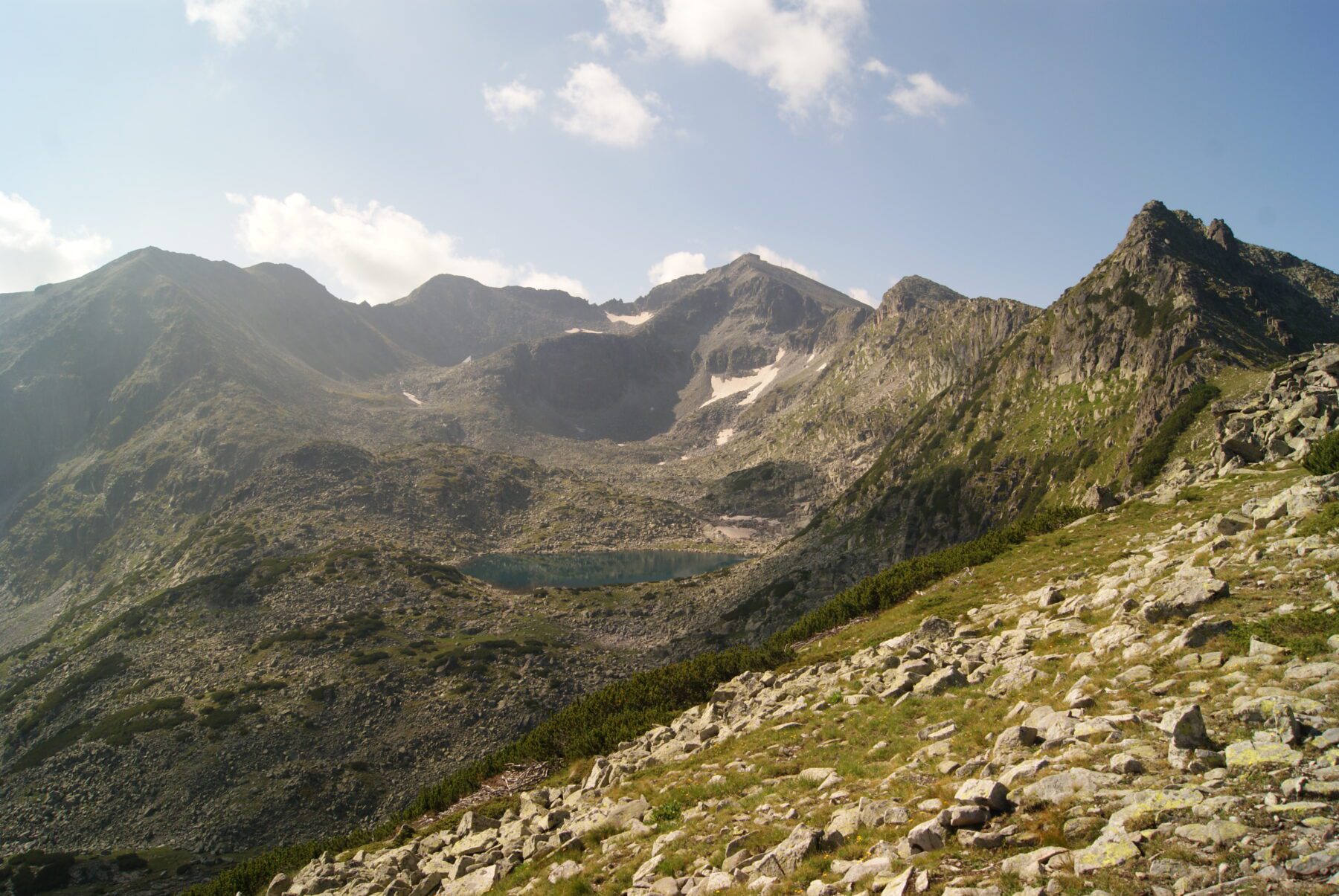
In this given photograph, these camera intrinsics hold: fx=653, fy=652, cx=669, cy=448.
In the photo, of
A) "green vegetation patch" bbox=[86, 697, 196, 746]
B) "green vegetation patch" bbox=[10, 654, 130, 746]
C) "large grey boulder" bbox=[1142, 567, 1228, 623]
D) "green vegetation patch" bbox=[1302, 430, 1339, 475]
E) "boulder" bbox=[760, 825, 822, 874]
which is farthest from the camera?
"green vegetation patch" bbox=[10, 654, 130, 746]

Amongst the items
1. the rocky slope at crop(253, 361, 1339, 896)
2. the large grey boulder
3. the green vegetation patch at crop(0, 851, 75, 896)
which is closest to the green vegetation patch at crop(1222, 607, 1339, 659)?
the rocky slope at crop(253, 361, 1339, 896)

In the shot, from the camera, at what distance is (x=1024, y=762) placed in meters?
12.0

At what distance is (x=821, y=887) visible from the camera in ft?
34.8

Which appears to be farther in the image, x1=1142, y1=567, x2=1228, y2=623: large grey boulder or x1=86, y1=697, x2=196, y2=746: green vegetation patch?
x1=86, y1=697, x2=196, y2=746: green vegetation patch

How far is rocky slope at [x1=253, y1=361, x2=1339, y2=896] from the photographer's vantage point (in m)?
8.98

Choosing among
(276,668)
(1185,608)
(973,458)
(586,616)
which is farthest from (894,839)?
(973,458)

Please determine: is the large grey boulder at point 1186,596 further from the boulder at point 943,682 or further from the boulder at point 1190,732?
the boulder at point 1190,732

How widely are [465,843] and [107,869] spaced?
62128 millimetres

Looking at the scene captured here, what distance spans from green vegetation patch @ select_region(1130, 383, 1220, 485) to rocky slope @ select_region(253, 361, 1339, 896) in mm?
50805

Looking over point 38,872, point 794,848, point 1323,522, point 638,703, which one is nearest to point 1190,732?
point 794,848

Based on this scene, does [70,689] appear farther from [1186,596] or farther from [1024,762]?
[1186,596]

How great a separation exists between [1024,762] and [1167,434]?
83.6 meters

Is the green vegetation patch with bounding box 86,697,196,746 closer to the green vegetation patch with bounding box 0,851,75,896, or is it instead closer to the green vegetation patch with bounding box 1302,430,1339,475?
the green vegetation patch with bounding box 0,851,75,896

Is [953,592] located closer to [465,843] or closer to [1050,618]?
[1050,618]
